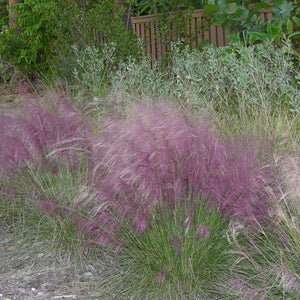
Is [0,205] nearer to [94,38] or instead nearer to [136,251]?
[136,251]

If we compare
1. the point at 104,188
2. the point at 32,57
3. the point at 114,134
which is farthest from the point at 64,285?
the point at 32,57

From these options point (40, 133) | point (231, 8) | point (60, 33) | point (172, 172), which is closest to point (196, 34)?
point (231, 8)

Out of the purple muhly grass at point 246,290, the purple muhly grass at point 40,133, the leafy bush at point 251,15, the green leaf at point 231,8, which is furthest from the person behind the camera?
the green leaf at point 231,8

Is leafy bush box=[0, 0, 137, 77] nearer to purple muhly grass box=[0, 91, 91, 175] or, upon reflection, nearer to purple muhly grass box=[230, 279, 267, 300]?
purple muhly grass box=[0, 91, 91, 175]

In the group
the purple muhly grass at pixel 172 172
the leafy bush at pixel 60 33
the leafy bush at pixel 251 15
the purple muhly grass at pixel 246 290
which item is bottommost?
the leafy bush at pixel 60 33

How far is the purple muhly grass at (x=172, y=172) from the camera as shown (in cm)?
270

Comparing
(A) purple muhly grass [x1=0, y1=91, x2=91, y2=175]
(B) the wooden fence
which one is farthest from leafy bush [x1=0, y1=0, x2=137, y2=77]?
(A) purple muhly grass [x1=0, y1=91, x2=91, y2=175]

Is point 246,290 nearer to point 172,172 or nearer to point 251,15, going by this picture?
point 172,172

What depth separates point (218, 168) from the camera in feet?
9.43

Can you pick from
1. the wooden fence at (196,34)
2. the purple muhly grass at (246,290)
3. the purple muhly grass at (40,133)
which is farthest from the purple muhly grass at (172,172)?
the wooden fence at (196,34)

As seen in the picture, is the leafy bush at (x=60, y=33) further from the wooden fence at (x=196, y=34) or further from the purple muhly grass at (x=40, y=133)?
the purple muhly grass at (x=40, y=133)

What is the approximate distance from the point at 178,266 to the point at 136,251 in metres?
0.32

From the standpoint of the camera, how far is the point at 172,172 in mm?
2773

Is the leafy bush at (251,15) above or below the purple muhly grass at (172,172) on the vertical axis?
Result: below
